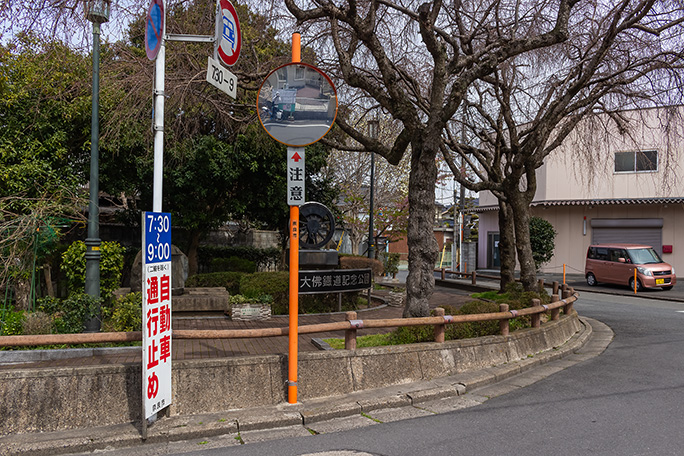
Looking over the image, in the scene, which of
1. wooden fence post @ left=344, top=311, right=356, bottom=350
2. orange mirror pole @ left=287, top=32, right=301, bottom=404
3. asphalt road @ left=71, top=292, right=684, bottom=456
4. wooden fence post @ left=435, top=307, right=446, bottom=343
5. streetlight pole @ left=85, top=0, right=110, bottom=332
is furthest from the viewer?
streetlight pole @ left=85, top=0, right=110, bottom=332

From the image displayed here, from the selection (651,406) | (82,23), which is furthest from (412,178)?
(82,23)

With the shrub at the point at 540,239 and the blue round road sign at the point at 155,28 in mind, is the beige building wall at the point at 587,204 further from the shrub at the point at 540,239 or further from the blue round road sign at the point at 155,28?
the blue round road sign at the point at 155,28

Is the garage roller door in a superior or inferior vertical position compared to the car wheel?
superior

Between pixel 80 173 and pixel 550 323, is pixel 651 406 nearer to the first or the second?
pixel 550 323

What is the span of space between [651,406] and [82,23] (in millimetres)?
9254

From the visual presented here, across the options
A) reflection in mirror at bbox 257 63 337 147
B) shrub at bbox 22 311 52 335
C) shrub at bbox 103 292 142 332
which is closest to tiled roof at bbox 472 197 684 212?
shrub at bbox 103 292 142 332

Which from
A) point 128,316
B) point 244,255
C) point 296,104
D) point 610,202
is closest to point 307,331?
point 296,104

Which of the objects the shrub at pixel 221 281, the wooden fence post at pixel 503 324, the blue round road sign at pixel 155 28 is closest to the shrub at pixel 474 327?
the wooden fence post at pixel 503 324

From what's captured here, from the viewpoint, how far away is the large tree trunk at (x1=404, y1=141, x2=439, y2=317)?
8484mm

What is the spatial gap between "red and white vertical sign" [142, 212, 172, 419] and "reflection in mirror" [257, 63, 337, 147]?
1646 millimetres

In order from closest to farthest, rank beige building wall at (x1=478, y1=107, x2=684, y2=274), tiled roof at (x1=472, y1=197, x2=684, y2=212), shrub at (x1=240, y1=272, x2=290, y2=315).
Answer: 1. shrub at (x1=240, y1=272, x2=290, y2=315)
2. tiled roof at (x1=472, y1=197, x2=684, y2=212)
3. beige building wall at (x1=478, y1=107, x2=684, y2=274)

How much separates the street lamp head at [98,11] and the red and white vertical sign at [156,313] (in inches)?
191

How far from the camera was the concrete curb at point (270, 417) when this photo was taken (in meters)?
4.89

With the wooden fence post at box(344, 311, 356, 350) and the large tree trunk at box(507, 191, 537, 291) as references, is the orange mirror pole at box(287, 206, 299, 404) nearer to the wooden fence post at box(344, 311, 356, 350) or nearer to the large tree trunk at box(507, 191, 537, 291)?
the wooden fence post at box(344, 311, 356, 350)
